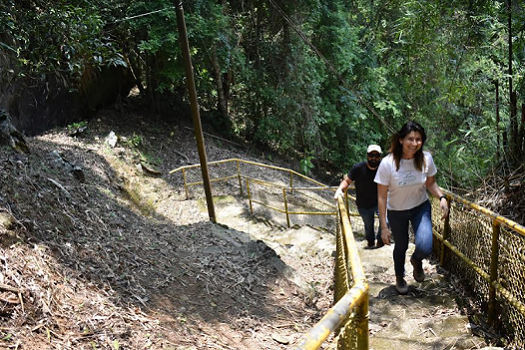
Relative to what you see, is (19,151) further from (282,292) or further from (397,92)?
(397,92)

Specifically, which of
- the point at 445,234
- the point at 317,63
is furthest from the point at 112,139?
the point at 445,234

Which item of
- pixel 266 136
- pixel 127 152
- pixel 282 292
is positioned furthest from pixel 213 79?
pixel 282 292

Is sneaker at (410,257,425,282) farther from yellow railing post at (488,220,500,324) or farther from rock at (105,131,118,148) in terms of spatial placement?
rock at (105,131,118,148)

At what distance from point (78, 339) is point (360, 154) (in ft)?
54.2

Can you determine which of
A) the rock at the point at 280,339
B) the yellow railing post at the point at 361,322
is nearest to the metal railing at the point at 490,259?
the yellow railing post at the point at 361,322

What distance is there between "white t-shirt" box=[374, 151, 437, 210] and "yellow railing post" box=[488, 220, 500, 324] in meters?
0.82

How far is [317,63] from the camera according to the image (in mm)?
16141

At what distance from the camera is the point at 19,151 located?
6824 mm

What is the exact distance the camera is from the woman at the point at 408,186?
416 centimetres

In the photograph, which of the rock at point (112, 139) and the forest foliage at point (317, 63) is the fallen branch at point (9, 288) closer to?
the forest foliage at point (317, 63)

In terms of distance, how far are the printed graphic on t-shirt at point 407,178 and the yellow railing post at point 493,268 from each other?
84 centimetres

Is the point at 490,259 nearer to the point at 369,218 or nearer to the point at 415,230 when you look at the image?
the point at 415,230

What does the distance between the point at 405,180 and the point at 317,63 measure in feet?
41.4

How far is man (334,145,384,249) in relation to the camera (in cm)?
585
